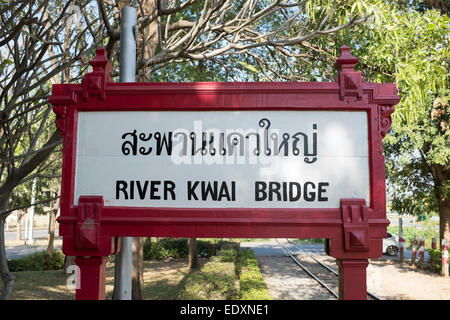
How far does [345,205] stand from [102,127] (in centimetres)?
154

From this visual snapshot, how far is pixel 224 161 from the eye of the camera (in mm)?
2217

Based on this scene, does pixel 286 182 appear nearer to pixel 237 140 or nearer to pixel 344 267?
pixel 237 140

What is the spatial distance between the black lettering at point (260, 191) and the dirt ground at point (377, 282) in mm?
9714

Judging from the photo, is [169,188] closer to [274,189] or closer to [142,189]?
[142,189]

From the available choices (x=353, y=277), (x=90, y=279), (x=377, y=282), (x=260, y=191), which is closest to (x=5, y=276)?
(x=90, y=279)

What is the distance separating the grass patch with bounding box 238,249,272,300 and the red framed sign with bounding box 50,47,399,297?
7.47 metres

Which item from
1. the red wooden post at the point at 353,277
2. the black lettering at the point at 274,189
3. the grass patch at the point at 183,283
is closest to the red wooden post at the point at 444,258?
the grass patch at the point at 183,283

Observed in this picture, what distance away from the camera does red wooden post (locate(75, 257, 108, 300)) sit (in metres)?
2.18

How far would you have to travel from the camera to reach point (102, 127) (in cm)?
229

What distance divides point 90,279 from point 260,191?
1147mm

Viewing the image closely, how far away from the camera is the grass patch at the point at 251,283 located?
9.38 meters
